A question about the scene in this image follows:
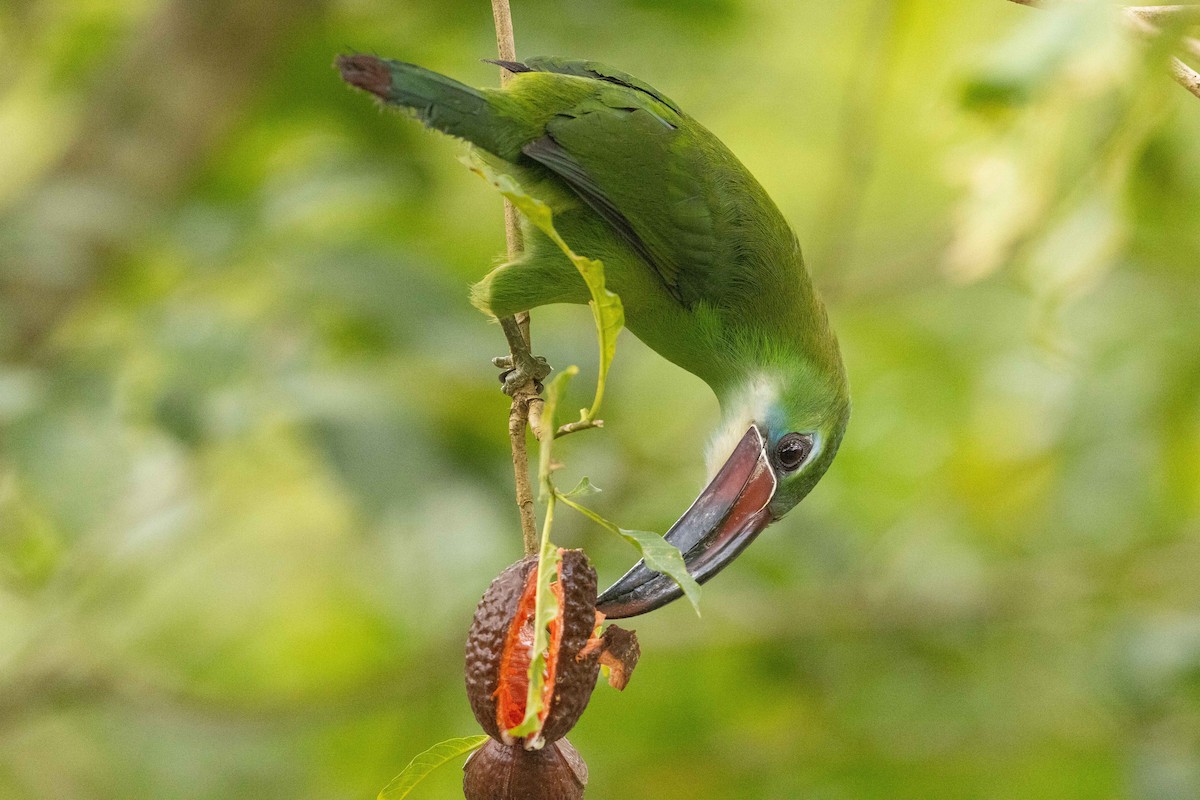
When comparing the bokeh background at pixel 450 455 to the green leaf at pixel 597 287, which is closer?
the green leaf at pixel 597 287

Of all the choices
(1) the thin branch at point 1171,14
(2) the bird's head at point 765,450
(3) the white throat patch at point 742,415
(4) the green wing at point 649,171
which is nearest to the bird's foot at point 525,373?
(4) the green wing at point 649,171

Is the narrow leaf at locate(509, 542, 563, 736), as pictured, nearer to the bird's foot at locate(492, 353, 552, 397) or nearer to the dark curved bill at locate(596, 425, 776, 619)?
the bird's foot at locate(492, 353, 552, 397)

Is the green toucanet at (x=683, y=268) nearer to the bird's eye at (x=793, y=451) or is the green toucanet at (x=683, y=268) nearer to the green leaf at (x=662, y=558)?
the bird's eye at (x=793, y=451)

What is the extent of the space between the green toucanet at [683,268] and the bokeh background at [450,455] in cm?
42

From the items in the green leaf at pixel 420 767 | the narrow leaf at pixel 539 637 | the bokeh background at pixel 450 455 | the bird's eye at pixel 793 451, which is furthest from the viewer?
the bokeh background at pixel 450 455

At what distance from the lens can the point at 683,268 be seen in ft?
9.63

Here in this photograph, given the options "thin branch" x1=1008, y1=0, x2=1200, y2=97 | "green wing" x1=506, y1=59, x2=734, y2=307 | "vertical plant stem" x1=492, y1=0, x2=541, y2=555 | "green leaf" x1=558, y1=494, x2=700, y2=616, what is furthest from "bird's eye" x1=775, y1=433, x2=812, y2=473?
"green leaf" x1=558, y1=494, x2=700, y2=616

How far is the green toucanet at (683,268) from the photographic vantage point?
265 cm

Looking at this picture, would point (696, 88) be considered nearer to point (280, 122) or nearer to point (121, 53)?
point (280, 122)

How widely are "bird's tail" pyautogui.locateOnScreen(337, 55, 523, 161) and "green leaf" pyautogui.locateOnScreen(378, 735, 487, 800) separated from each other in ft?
3.23

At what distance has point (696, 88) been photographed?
4.69 meters

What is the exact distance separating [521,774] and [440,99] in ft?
3.87

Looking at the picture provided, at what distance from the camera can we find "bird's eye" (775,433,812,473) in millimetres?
3043

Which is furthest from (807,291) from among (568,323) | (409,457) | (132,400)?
(132,400)
